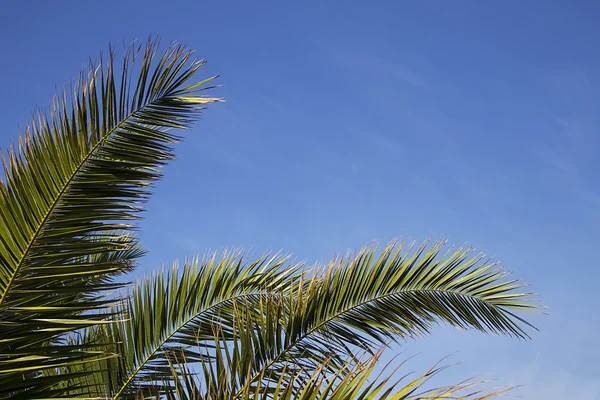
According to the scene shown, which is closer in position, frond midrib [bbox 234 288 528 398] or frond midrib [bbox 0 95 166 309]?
frond midrib [bbox 0 95 166 309]

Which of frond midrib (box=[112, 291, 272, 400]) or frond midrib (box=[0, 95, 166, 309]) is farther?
frond midrib (box=[112, 291, 272, 400])

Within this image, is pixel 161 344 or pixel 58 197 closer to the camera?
pixel 58 197

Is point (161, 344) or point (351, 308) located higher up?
point (351, 308)

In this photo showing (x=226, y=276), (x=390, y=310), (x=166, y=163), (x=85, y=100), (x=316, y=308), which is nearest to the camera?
(x=85, y=100)

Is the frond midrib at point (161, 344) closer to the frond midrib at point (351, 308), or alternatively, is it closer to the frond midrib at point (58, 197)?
the frond midrib at point (351, 308)

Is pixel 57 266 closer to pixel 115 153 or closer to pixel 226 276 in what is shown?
pixel 115 153

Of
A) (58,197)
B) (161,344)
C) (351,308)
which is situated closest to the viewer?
(58,197)

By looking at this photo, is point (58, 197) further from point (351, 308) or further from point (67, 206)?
point (351, 308)

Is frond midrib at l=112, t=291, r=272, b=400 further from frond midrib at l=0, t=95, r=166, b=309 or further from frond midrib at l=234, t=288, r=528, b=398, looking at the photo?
frond midrib at l=0, t=95, r=166, b=309

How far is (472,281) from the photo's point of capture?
4.26m

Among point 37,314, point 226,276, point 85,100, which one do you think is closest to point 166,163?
point 85,100

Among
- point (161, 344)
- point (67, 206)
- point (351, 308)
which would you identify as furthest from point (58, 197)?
point (351, 308)

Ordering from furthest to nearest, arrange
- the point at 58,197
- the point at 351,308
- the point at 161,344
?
the point at 161,344 < the point at 351,308 < the point at 58,197

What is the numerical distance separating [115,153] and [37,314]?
88cm
